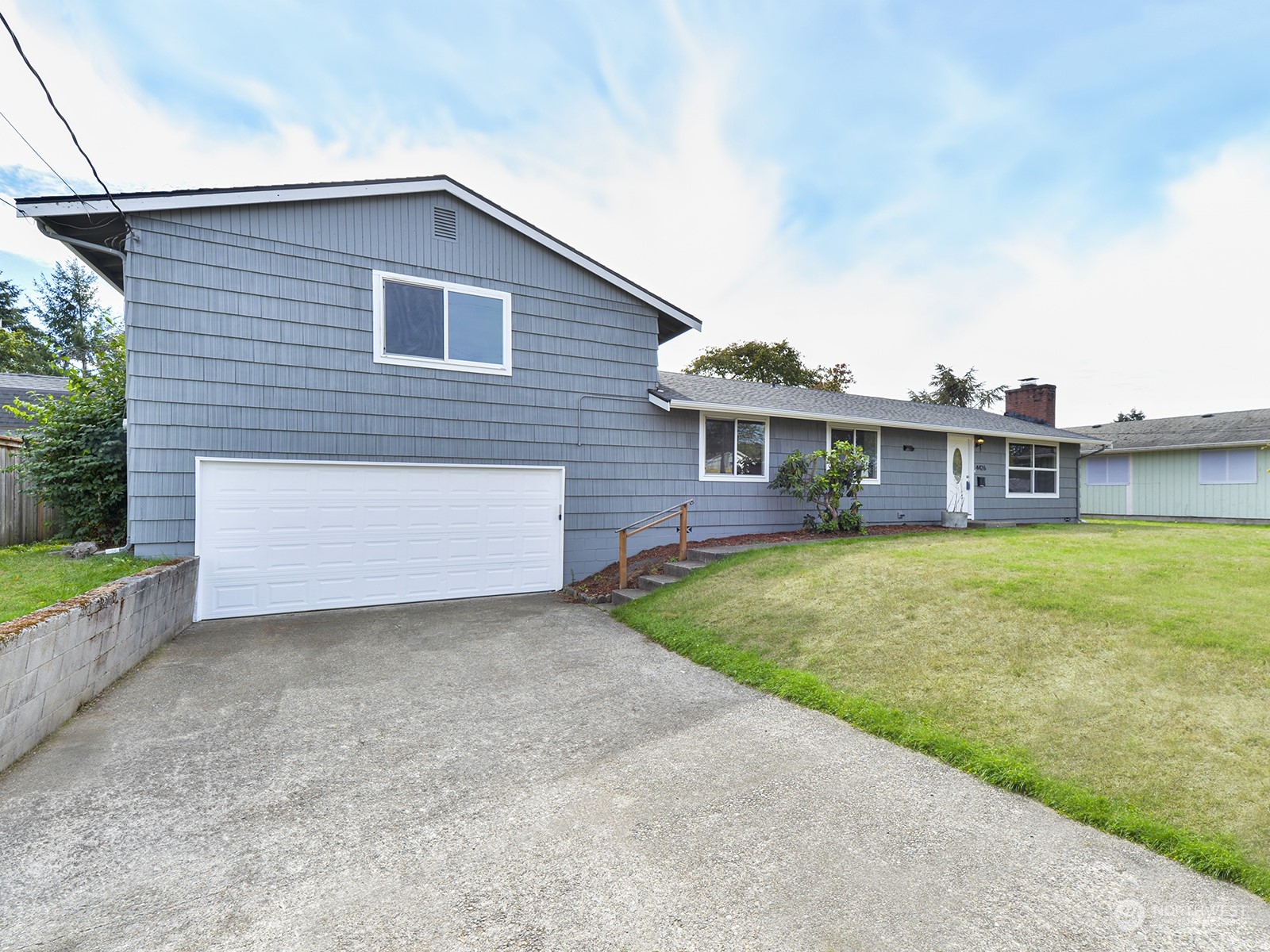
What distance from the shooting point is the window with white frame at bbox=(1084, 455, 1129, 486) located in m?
19.7

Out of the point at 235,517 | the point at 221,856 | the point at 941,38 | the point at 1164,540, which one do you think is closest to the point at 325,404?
the point at 235,517

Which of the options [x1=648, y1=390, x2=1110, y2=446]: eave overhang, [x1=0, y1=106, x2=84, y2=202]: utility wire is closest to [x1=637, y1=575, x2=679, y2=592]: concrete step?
[x1=648, y1=390, x2=1110, y2=446]: eave overhang

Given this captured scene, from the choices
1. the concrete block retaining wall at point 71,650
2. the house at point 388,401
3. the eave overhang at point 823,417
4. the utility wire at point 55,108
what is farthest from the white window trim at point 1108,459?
the utility wire at point 55,108

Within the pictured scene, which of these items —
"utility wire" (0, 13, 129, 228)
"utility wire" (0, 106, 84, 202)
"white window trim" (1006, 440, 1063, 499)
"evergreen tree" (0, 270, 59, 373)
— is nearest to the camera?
"utility wire" (0, 13, 129, 228)

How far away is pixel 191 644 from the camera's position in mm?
5977

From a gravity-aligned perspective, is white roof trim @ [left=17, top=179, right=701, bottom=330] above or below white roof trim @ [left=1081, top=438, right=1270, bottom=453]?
above

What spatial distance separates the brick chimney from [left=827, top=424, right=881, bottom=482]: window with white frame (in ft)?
24.2

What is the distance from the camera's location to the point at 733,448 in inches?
420

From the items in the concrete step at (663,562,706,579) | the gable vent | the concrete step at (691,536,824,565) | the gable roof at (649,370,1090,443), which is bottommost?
the concrete step at (663,562,706,579)

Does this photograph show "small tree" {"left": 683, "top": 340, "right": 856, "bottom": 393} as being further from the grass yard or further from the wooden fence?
the wooden fence

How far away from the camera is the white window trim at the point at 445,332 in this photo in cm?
797

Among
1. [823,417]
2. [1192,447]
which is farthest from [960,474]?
[1192,447]

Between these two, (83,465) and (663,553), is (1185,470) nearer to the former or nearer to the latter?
(663,553)

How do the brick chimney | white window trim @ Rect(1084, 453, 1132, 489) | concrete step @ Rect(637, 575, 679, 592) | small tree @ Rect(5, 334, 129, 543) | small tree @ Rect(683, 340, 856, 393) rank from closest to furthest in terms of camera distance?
1. small tree @ Rect(5, 334, 129, 543)
2. concrete step @ Rect(637, 575, 679, 592)
3. the brick chimney
4. white window trim @ Rect(1084, 453, 1132, 489)
5. small tree @ Rect(683, 340, 856, 393)
